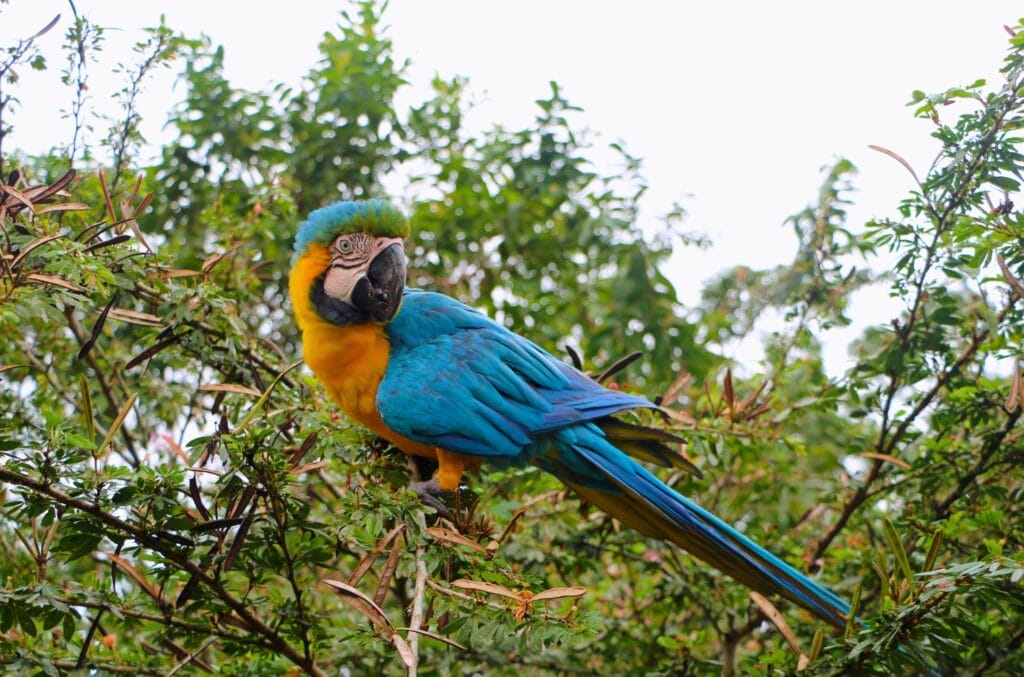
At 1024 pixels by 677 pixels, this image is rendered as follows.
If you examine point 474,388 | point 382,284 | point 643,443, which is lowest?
point 643,443

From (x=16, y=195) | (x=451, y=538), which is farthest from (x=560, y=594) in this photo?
(x=16, y=195)

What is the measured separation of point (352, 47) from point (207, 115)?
2.50 ft

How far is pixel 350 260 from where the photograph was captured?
104 inches

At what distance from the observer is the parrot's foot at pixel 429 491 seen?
7.99ft

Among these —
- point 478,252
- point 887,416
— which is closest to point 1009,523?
point 887,416

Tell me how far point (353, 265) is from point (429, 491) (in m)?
0.73

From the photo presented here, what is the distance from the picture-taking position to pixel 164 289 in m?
2.53

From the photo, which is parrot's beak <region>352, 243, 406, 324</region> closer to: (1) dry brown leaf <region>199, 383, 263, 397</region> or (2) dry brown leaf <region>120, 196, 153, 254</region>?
(1) dry brown leaf <region>199, 383, 263, 397</region>

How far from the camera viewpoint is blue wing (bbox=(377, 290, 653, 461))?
8.25 ft

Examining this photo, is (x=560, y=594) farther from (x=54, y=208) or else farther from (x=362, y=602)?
(x=54, y=208)

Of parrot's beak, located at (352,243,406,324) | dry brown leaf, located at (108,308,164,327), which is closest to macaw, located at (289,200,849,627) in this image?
parrot's beak, located at (352,243,406,324)

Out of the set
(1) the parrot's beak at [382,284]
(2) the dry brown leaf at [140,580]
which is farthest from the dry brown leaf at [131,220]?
(2) the dry brown leaf at [140,580]

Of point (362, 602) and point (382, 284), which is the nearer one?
point (362, 602)

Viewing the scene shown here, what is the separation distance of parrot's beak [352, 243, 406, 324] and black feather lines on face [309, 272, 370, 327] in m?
0.02
